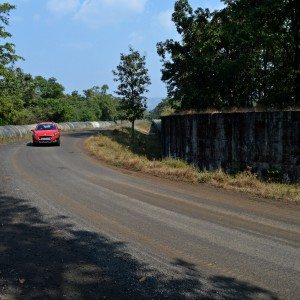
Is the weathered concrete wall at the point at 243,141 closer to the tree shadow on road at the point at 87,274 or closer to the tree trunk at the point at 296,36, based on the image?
the tree trunk at the point at 296,36

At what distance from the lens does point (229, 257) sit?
638 cm

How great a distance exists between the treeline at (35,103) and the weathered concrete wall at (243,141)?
75.3 ft

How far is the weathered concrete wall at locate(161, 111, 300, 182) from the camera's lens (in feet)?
49.0

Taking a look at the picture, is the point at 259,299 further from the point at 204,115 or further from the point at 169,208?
the point at 204,115

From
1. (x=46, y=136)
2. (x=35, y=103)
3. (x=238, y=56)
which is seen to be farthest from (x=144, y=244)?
(x=35, y=103)

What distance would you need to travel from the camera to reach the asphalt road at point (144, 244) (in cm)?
514

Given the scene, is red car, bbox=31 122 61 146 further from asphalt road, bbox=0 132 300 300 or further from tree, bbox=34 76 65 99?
tree, bbox=34 76 65 99

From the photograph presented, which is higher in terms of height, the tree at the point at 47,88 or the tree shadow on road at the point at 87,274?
the tree at the point at 47,88

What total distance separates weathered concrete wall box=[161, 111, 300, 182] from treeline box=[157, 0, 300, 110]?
252 centimetres

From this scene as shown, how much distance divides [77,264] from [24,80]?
7001 centimetres

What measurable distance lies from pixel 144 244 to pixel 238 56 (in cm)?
2763

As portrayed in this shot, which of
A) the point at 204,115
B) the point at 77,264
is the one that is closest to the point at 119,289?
the point at 77,264

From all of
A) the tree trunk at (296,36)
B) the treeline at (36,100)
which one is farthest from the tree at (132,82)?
the tree trunk at (296,36)

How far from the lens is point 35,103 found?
71.9 m
